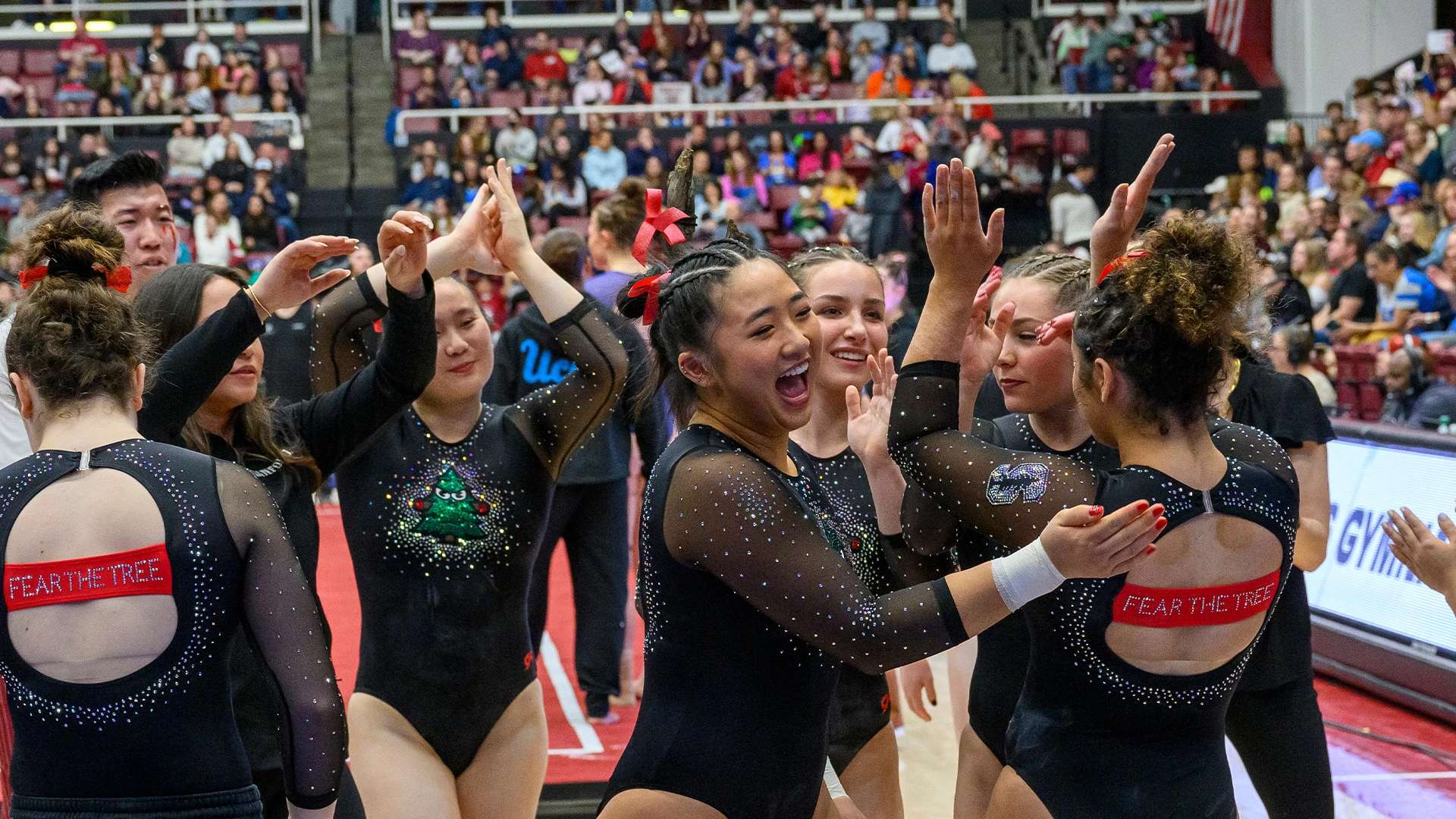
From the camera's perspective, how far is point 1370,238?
11930mm

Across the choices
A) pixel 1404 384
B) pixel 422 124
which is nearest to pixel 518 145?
pixel 422 124

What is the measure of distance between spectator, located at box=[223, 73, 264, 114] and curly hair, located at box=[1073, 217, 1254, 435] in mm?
17255

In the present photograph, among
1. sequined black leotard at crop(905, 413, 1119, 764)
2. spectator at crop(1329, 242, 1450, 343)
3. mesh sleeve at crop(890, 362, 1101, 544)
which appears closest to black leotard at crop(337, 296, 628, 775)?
sequined black leotard at crop(905, 413, 1119, 764)

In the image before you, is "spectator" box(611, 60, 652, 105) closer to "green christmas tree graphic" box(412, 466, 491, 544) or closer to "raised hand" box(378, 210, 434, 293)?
"green christmas tree graphic" box(412, 466, 491, 544)

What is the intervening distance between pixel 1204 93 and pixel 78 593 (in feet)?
54.4

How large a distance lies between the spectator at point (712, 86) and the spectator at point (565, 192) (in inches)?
117

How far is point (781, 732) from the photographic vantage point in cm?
241

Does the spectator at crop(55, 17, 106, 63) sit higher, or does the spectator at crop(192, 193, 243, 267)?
the spectator at crop(55, 17, 106, 63)

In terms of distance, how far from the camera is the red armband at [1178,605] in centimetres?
233

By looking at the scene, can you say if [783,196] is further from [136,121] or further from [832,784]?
[832,784]

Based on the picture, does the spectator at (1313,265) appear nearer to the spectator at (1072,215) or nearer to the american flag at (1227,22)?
the spectator at (1072,215)

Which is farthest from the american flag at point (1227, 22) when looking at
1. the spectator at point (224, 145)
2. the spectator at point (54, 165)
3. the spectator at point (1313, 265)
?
the spectator at point (54, 165)

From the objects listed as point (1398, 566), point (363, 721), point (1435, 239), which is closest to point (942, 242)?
point (363, 721)

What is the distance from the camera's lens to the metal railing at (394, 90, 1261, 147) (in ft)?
55.8
